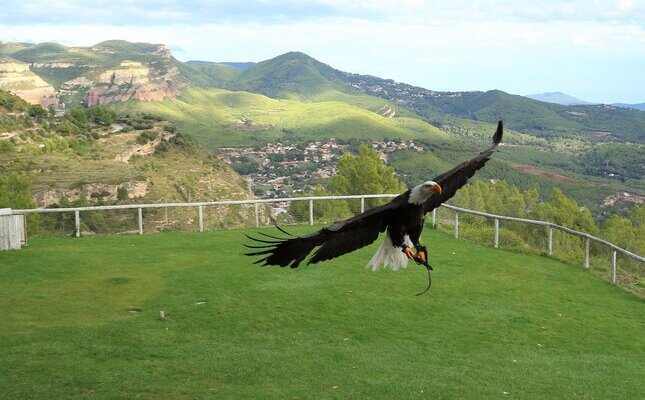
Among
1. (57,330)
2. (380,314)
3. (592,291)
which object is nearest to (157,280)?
(57,330)

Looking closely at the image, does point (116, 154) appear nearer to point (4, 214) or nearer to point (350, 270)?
point (4, 214)

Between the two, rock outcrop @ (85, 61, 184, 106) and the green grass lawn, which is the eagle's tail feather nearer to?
the green grass lawn

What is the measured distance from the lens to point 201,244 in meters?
15.3

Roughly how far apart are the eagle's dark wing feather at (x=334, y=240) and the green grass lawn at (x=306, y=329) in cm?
163

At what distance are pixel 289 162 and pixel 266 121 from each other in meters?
64.3

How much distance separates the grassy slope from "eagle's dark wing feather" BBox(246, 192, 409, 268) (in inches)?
4477

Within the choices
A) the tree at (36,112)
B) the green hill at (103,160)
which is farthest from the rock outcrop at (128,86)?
the tree at (36,112)

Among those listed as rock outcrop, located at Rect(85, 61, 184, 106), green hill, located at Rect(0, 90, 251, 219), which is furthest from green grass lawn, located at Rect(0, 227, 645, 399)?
rock outcrop, located at Rect(85, 61, 184, 106)

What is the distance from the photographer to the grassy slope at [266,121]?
13500 cm

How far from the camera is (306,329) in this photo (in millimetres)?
8914

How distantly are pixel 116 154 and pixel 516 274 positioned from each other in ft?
132

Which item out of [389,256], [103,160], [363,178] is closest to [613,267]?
[389,256]

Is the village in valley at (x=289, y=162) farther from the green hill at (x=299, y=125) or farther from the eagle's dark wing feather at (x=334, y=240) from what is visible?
the eagle's dark wing feather at (x=334, y=240)

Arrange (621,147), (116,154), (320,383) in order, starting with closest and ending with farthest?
(320,383)
(116,154)
(621,147)
